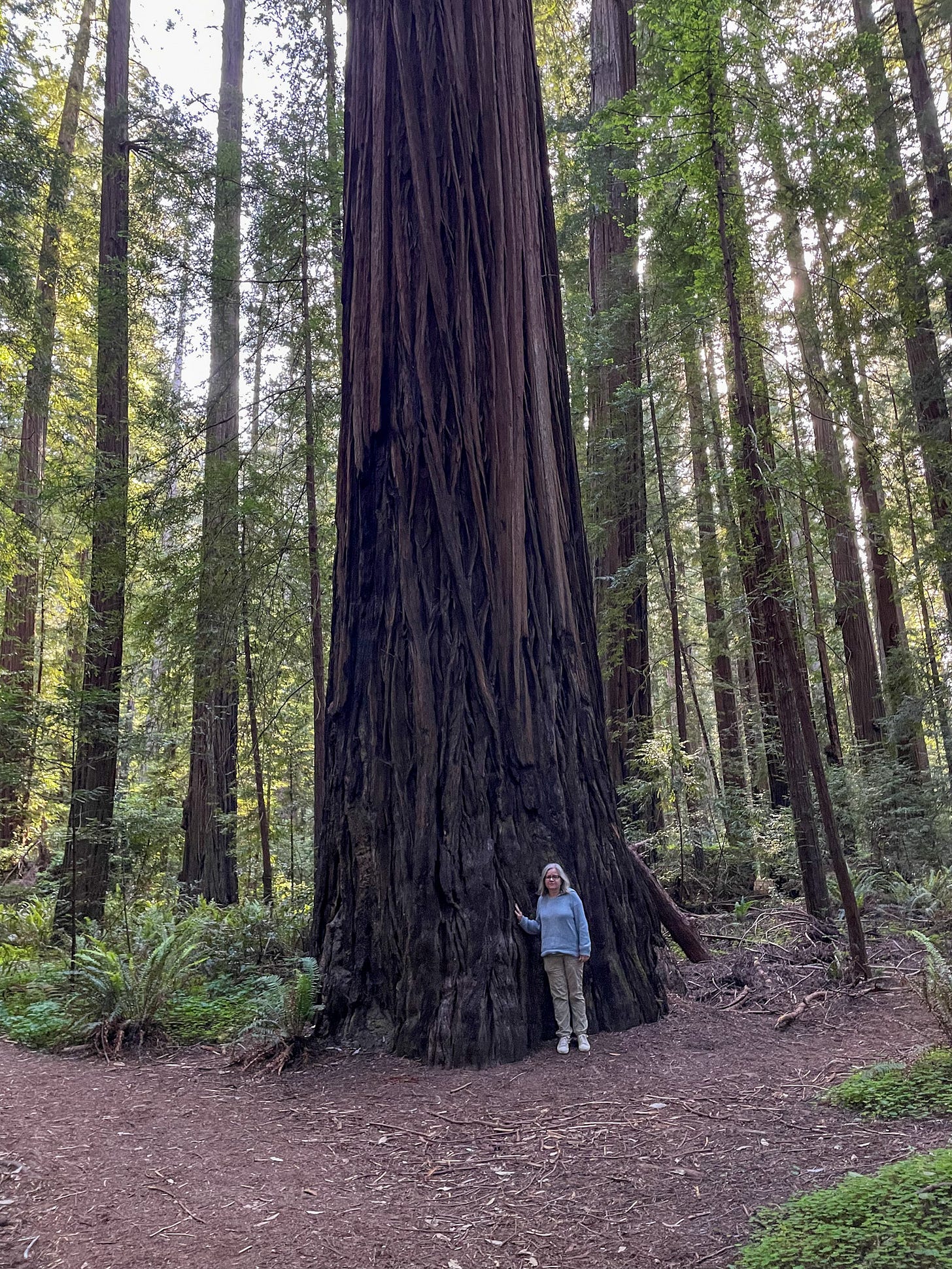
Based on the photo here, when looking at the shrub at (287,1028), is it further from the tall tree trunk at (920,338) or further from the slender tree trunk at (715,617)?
the tall tree trunk at (920,338)

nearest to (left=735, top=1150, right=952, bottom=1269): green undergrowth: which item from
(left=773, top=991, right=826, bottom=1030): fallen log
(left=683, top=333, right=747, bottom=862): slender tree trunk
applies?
(left=773, top=991, right=826, bottom=1030): fallen log

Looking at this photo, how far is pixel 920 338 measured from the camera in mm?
11000

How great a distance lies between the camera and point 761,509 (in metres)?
6.23

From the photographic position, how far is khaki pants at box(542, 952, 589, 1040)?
4641 mm

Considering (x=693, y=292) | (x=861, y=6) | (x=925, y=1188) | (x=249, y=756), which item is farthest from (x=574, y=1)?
(x=925, y=1188)

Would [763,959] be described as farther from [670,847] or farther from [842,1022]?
[670,847]

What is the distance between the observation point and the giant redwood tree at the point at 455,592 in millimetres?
4793

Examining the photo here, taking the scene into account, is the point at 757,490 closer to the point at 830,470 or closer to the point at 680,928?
the point at 830,470

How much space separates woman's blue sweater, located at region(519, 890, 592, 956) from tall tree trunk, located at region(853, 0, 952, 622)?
7.26 metres

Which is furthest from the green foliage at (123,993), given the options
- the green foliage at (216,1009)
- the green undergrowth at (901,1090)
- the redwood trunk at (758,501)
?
the redwood trunk at (758,501)

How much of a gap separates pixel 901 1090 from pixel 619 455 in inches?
321

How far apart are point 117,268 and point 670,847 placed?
32.4ft

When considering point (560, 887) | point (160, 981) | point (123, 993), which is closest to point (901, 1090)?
point (560, 887)

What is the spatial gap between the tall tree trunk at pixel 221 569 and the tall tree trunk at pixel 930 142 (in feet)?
28.4
